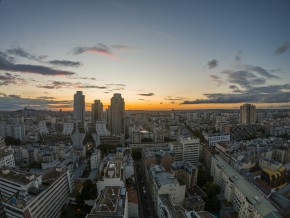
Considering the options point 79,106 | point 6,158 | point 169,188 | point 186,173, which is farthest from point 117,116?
point 169,188

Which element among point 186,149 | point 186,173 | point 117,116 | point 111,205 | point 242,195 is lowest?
point 242,195

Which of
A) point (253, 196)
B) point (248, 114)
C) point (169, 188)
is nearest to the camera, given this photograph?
point (253, 196)

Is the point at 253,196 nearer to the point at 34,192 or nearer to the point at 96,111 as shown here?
the point at 34,192

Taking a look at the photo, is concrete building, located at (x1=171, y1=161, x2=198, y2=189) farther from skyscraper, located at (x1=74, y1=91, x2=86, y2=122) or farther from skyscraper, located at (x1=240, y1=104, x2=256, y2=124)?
skyscraper, located at (x1=74, y1=91, x2=86, y2=122)

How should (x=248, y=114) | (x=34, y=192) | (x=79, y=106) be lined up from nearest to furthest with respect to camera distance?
(x=34, y=192)
(x=248, y=114)
(x=79, y=106)

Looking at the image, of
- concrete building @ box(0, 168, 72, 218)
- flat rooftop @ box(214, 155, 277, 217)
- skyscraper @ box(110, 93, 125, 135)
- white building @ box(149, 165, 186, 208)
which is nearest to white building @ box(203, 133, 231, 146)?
flat rooftop @ box(214, 155, 277, 217)

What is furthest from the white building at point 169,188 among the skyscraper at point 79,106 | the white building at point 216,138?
the skyscraper at point 79,106

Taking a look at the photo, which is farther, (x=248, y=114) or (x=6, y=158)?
(x=248, y=114)

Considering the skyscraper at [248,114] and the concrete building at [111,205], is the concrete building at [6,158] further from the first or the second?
the skyscraper at [248,114]

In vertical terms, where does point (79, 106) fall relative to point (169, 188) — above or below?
above
